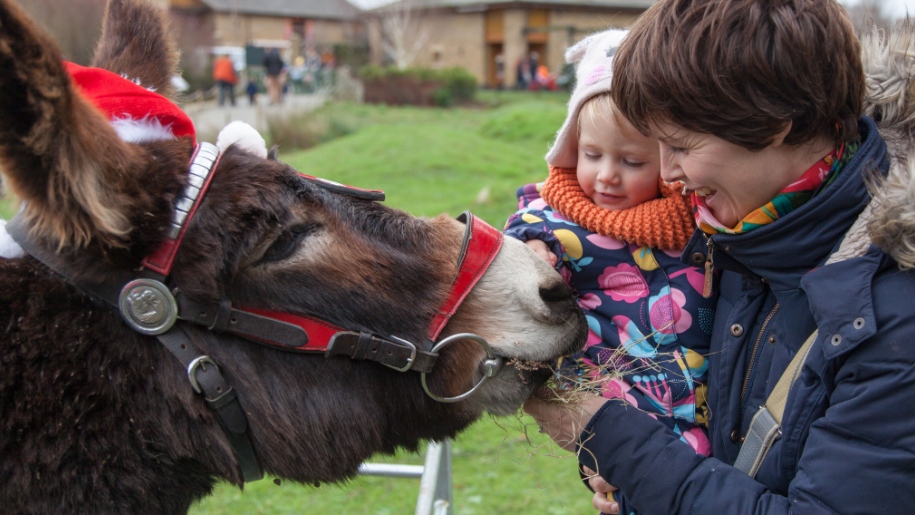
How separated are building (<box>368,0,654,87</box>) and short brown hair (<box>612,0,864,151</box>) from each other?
1773 inches

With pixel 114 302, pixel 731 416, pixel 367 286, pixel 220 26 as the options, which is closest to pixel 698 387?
pixel 731 416

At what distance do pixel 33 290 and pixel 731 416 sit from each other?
1.84 meters

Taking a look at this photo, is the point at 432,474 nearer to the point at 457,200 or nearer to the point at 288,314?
the point at 288,314

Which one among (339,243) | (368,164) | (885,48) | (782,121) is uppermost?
(885,48)

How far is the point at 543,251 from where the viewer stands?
245 cm

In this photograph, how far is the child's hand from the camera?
2.43m

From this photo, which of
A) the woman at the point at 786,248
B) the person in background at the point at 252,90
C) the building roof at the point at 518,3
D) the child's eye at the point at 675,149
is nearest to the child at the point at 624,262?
the woman at the point at 786,248

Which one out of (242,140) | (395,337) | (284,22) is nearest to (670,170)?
(395,337)

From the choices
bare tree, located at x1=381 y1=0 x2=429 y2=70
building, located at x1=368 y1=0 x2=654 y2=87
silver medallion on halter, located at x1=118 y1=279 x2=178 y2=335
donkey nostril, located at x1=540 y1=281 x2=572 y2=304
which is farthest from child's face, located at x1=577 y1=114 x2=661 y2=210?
bare tree, located at x1=381 y1=0 x2=429 y2=70

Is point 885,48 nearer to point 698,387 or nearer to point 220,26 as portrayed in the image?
point 698,387

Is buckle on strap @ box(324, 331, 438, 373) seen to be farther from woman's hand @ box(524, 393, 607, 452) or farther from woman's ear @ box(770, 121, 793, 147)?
woman's ear @ box(770, 121, 793, 147)

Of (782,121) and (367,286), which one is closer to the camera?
(782,121)

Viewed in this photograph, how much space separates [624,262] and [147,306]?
1.44 metres

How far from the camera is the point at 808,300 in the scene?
175 centimetres
